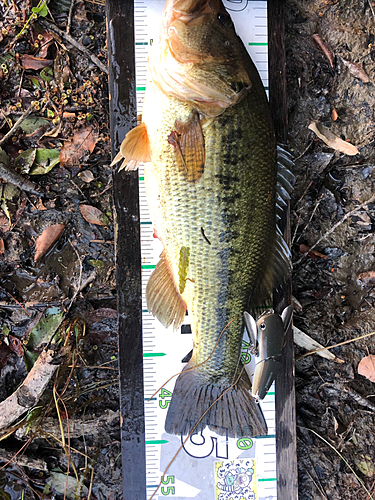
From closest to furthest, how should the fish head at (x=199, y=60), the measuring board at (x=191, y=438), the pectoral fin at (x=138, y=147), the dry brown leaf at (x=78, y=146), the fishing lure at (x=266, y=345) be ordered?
1. the fish head at (x=199, y=60)
2. the pectoral fin at (x=138, y=147)
3. the fishing lure at (x=266, y=345)
4. the measuring board at (x=191, y=438)
5. the dry brown leaf at (x=78, y=146)

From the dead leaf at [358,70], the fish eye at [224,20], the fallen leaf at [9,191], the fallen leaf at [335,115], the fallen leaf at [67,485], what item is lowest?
the fallen leaf at [67,485]

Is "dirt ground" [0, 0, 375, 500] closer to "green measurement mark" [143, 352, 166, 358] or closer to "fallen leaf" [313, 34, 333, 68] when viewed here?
"fallen leaf" [313, 34, 333, 68]

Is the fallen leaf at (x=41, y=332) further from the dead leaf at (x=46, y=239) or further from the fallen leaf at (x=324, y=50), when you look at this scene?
the fallen leaf at (x=324, y=50)

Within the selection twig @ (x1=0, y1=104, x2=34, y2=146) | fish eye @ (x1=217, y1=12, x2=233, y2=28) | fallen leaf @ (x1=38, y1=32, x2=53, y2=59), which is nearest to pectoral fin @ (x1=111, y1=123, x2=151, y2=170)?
fish eye @ (x1=217, y1=12, x2=233, y2=28)

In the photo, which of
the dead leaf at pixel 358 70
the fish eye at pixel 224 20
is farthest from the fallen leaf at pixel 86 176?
the dead leaf at pixel 358 70

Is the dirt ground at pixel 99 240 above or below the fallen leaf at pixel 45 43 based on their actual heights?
below
